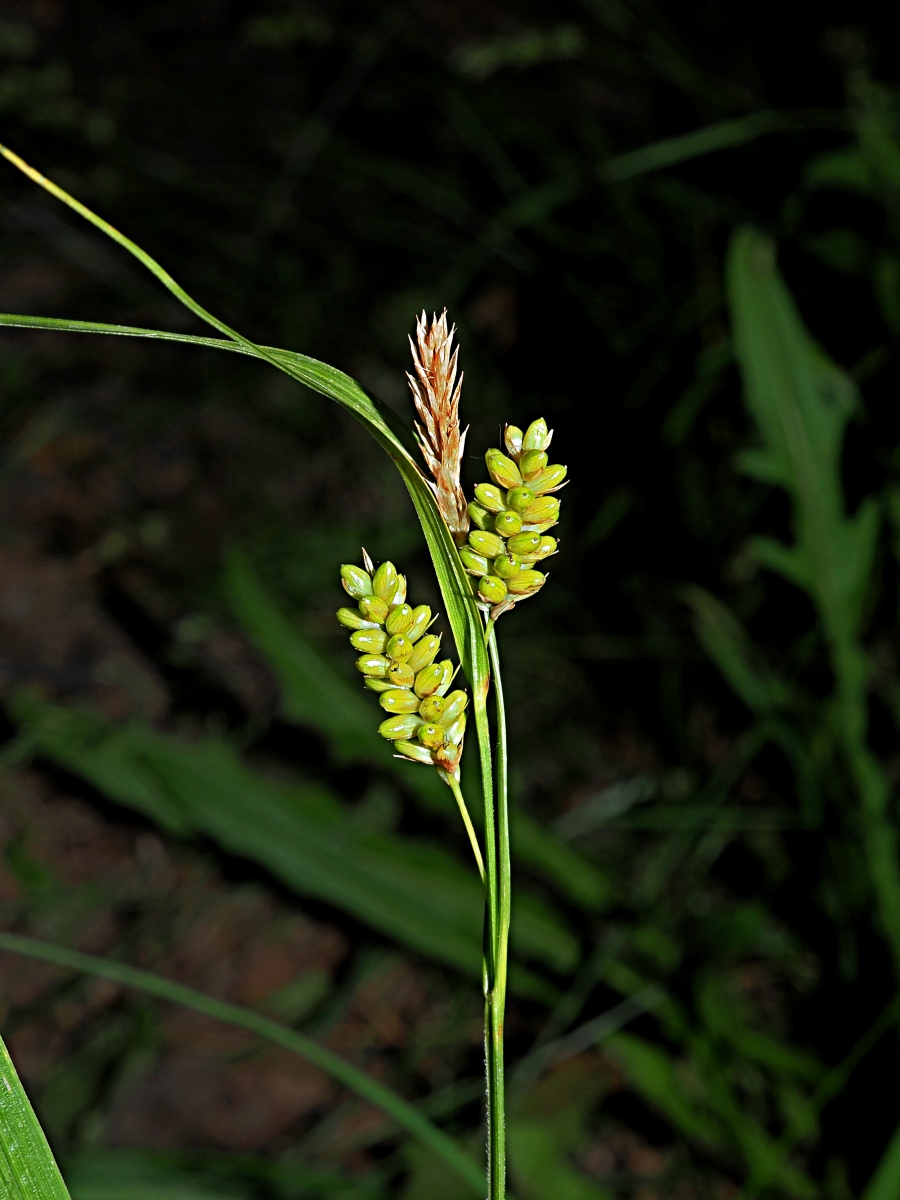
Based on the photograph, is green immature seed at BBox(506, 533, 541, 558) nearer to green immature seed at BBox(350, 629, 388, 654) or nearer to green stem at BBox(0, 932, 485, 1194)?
green immature seed at BBox(350, 629, 388, 654)

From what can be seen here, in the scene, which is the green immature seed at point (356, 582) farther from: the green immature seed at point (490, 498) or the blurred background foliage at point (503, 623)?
the blurred background foliage at point (503, 623)

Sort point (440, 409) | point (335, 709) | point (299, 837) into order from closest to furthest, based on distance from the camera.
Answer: point (440, 409), point (299, 837), point (335, 709)

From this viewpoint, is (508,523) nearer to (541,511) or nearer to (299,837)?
(541,511)

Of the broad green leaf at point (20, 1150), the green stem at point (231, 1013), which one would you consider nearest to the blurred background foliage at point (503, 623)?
the green stem at point (231, 1013)

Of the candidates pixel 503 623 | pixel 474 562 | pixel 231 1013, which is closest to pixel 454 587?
pixel 474 562

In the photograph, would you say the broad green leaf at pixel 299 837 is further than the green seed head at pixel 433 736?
Yes

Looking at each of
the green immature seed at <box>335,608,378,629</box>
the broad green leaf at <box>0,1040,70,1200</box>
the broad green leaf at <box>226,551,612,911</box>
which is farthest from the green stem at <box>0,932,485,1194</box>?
the broad green leaf at <box>226,551,612,911</box>

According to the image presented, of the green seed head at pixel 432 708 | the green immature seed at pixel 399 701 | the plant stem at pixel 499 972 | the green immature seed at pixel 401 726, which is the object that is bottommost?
the plant stem at pixel 499 972

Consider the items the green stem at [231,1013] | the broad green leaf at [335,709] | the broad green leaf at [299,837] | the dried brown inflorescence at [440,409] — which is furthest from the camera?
the broad green leaf at [335,709]
